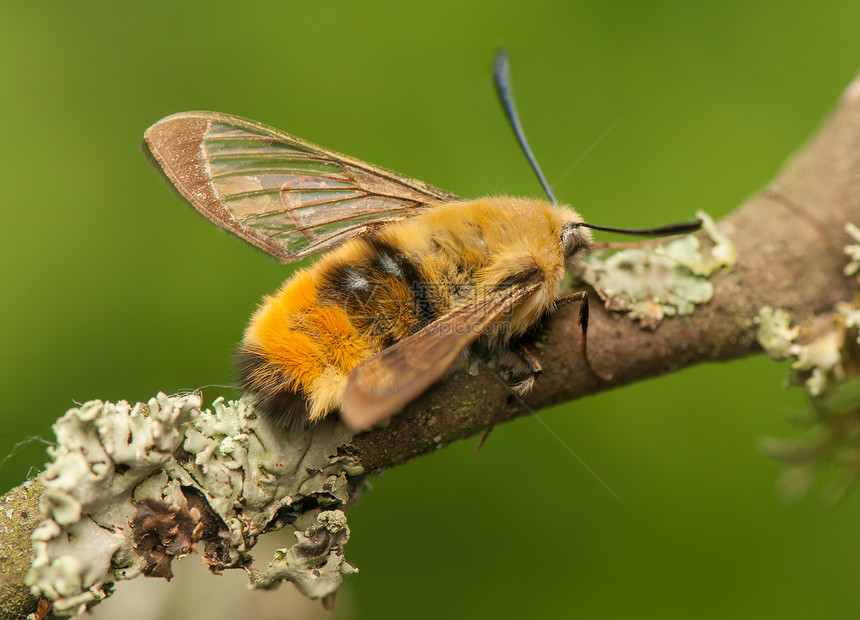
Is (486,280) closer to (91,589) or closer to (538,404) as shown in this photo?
(538,404)

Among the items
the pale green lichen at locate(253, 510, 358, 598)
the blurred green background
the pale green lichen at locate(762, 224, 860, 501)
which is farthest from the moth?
the blurred green background

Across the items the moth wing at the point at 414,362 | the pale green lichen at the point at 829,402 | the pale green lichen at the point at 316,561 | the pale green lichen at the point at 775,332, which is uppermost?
the moth wing at the point at 414,362

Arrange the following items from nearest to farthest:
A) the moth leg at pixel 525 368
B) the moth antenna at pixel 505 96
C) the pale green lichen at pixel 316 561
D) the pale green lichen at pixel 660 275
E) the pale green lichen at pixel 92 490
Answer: the pale green lichen at pixel 92 490, the pale green lichen at pixel 316 561, the moth leg at pixel 525 368, the pale green lichen at pixel 660 275, the moth antenna at pixel 505 96

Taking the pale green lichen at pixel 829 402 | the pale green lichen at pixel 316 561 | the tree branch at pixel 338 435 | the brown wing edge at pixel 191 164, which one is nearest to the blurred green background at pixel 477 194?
the pale green lichen at pixel 829 402

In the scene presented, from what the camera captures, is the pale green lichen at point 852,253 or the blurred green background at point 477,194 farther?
the blurred green background at point 477,194

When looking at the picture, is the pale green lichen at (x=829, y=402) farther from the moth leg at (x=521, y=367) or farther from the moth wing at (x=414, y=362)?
the moth wing at (x=414, y=362)

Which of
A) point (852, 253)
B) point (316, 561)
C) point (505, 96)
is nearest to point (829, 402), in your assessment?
point (852, 253)

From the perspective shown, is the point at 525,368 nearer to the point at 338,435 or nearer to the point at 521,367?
the point at 521,367
